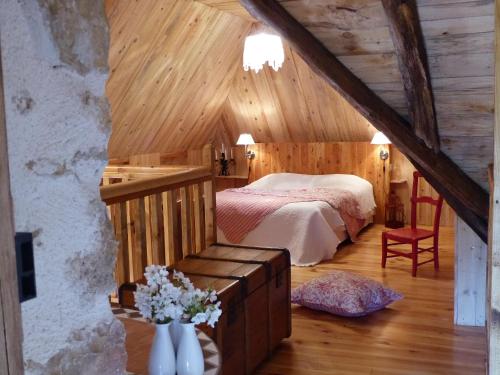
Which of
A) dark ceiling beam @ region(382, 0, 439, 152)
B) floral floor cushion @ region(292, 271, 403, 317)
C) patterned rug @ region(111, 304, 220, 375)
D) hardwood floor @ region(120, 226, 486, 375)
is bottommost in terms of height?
hardwood floor @ region(120, 226, 486, 375)

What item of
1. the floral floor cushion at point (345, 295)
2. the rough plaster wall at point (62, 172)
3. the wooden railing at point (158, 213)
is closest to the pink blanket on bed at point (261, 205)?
the floral floor cushion at point (345, 295)

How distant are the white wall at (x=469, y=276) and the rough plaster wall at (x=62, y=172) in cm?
313

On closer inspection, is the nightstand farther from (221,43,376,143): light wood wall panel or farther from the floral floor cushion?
the floral floor cushion

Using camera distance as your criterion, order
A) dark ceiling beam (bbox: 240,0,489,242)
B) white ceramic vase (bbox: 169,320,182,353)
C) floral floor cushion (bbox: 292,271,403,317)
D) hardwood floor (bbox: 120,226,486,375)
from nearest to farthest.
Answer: white ceramic vase (bbox: 169,320,182,353) → dark ceiling beam (bbox: 240,0,489,242) → hardwood floor (bbox: 120,226,486,375) → floral floor cushion (bbox: 292,271,403,317)

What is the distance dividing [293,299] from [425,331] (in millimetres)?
979

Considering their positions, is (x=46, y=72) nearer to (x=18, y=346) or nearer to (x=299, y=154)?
(x=18, y=346)

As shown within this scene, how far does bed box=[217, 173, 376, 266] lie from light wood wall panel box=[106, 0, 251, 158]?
1.06m

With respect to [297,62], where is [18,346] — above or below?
below

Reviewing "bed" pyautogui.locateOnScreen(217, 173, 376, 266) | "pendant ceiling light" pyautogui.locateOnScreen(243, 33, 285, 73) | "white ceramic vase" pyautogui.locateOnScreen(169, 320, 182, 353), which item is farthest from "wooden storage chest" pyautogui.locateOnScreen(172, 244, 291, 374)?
"pendant ceiling light" pyautogui.locateOnScreen(243, 33, 285, 73)

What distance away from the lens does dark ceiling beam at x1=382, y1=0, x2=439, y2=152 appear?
2.35 metres

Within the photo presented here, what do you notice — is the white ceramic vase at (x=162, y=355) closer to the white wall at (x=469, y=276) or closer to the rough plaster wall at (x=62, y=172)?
the rough plaster wall at (x=62, y=172)

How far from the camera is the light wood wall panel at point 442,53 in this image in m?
2.38

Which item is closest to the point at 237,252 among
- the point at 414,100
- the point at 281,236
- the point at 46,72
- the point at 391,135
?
the point at 391,135

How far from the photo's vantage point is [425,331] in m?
3.88
